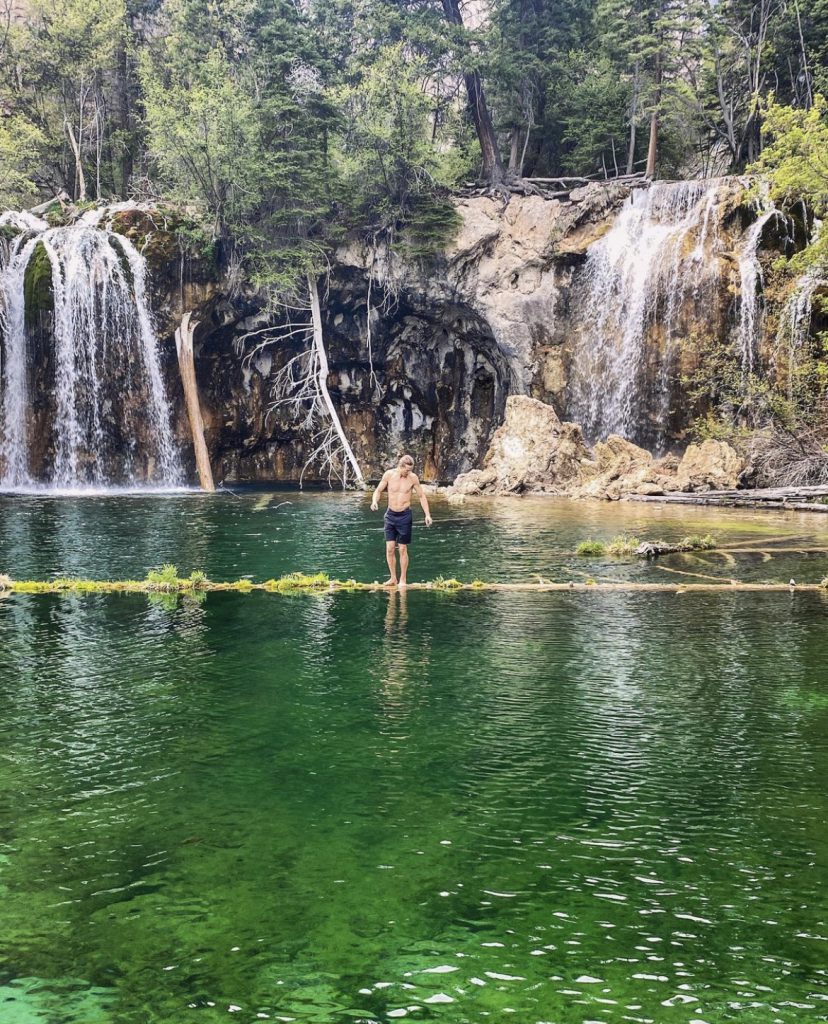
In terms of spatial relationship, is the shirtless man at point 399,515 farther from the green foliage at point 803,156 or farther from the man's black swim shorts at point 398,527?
the green foliage at point 803,156

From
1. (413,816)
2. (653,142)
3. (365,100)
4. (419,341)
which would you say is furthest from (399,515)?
(653,142)

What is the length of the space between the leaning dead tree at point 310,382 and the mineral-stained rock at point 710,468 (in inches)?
447

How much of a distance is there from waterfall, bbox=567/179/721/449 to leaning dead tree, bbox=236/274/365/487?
9173 mm

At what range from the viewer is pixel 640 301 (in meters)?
32.2

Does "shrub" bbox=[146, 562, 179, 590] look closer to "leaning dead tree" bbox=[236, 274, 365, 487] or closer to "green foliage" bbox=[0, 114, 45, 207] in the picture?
"leaning dead tree" bbox=[236, 274, 365, 487]

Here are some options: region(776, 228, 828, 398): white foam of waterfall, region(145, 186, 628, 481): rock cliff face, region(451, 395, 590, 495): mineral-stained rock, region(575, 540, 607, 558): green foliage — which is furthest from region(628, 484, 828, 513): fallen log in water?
region(575, 540, 607, 558): green foliage

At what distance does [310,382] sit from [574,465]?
468 inches

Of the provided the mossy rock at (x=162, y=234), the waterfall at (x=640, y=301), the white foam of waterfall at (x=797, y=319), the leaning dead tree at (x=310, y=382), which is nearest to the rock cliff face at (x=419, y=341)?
the mossy rock at (x=162, y=234)

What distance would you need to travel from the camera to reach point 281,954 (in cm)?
365

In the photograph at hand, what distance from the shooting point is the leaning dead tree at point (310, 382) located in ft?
109

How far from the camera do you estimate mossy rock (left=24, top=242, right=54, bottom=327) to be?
32.4 meters

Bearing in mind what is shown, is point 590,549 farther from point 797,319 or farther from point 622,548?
point 797,319

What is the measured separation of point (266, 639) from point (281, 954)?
5799 mm

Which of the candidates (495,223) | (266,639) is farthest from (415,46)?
(266,639)
